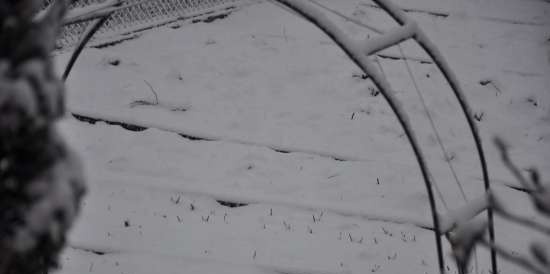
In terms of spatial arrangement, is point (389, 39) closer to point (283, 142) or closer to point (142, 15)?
point (283, 142)

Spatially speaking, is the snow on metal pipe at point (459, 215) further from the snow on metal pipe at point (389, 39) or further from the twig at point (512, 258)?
the twig at point (512, 258)

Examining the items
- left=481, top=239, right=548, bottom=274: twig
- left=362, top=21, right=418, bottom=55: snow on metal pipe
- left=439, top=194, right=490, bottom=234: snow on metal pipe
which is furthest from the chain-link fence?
left=481, top=239, right=548, bottom=274: twig

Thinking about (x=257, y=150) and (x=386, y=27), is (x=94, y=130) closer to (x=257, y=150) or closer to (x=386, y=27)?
(x=257, y=150)

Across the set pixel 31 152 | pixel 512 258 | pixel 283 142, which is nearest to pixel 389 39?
pixel 512 258

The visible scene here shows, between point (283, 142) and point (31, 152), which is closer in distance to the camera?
point (31, 152)

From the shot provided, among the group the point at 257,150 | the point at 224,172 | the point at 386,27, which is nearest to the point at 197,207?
the point at 224,172

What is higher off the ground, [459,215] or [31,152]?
[31,152]

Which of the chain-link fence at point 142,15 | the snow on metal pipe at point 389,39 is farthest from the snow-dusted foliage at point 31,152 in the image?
the chain-link fence at point 142,15
